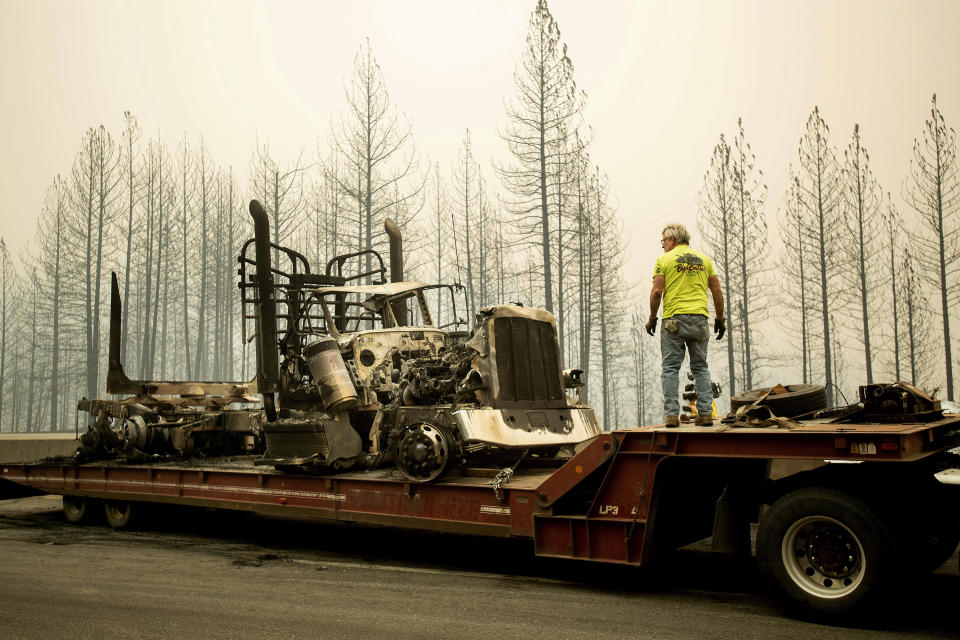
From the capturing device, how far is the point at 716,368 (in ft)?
61.5

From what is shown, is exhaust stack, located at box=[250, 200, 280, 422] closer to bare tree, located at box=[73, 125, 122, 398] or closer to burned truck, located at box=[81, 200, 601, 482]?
burned truck, located at box=[81, 200, 601, 482]

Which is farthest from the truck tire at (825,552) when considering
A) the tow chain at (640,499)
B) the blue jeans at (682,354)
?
the blue jeans at (682,354)

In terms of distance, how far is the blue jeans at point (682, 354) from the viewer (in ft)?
22.7

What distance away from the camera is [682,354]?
702cm

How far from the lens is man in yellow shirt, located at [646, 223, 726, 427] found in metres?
6.93

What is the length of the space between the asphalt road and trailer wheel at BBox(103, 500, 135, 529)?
0.88 m

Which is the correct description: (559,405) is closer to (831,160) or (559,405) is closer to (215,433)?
(215,433)

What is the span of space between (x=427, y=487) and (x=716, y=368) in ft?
44.2

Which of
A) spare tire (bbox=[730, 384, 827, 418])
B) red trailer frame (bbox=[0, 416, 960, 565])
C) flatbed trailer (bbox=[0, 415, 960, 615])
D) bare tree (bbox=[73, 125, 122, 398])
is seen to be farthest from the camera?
bare tree (bbox=[73, 125, 122, 398])

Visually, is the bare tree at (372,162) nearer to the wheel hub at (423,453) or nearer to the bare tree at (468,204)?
the bare tree at (468,204)

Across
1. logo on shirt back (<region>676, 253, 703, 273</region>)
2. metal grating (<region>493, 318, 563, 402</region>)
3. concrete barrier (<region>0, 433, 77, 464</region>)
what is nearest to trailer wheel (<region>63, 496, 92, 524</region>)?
concrete barrier (<region>0, 433, 77, 464</region>)

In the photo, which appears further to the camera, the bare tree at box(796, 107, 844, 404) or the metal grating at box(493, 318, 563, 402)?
the bare tree at box(796, 107, 844, 404)

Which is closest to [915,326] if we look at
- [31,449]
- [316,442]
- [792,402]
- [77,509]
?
[792,402]

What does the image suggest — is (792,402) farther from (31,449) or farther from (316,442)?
(31,449)
